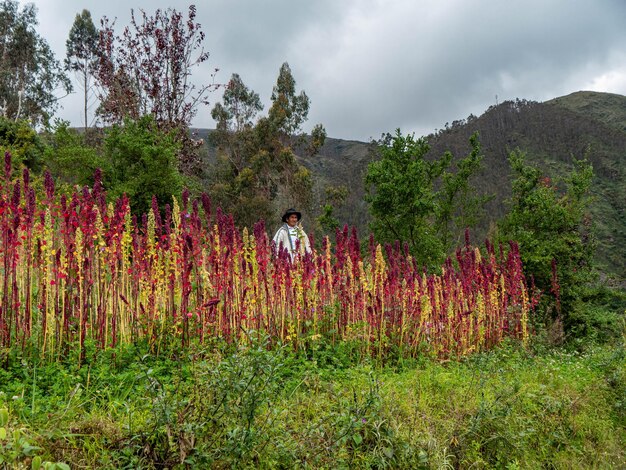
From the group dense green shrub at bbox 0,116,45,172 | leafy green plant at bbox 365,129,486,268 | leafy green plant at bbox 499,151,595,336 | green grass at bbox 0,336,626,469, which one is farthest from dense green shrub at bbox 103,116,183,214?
dense green shrub at bbox 0,116,45,172

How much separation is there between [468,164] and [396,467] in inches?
483

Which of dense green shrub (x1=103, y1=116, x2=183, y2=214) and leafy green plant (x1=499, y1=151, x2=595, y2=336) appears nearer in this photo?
dense green shrub (x1=103, y1=116, x2=183, y2=214)

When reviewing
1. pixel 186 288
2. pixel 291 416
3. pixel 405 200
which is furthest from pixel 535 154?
pixel 291 416

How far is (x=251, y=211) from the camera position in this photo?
29094 mm

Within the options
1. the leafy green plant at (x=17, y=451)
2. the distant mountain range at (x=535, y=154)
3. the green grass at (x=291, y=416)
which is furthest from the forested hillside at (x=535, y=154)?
the leafy green plant at (x=17, y=451)

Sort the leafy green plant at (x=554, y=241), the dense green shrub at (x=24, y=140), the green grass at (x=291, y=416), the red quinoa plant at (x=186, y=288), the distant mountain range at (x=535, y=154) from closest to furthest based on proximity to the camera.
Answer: the green grass at (x=291, y=416) < the red quinoa plant at (x=186, y=288) < the leafy green plant at (x=554, y=241) < the dense green shrub at (x=24, y=140) < the distant mountain range at (x=535, y=154)

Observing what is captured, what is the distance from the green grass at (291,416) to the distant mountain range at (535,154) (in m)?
27.2

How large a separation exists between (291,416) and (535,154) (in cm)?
6170

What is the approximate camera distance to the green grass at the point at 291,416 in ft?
8.58

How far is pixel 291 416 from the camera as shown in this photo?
3.34 metres

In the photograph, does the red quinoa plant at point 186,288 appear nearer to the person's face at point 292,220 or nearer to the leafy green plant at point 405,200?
the person's face at point 292,220

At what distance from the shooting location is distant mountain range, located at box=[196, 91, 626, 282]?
4241 cm

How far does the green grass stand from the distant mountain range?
27216 mm

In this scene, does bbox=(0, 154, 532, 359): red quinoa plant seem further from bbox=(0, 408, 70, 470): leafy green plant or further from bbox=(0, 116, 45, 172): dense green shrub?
bbox=(0, 116, 45, 172): dense green shrub
